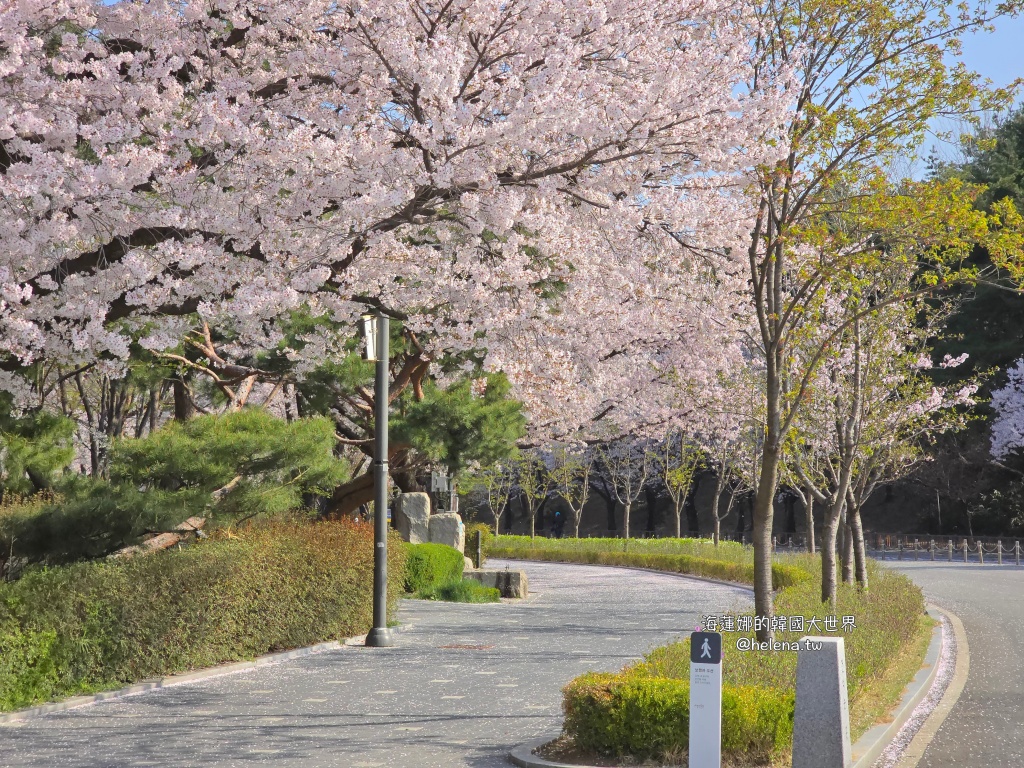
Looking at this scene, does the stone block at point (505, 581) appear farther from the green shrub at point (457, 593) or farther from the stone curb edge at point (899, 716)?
the stone curb edge at point (899, 716)

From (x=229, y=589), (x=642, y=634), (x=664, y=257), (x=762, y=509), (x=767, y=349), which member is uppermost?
(x=664, y=257)

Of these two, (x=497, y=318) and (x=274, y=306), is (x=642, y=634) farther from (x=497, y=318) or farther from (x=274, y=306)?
(x=274, y=306)

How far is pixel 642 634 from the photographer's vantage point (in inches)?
650

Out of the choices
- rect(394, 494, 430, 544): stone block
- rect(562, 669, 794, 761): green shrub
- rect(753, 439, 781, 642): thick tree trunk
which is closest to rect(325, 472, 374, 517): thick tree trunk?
rect(394, 494, 430, 544): stone block

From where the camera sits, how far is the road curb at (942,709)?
8.40m

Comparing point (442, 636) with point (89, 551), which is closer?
point (89, 551)

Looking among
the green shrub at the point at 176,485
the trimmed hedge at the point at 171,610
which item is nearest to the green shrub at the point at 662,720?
the trimmed hedge at the point at 171,610

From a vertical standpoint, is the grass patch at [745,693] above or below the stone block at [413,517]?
below

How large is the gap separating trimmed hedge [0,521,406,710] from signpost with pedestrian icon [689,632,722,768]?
6.44 metres

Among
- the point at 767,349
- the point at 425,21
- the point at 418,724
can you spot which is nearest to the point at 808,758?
the point at 418,724

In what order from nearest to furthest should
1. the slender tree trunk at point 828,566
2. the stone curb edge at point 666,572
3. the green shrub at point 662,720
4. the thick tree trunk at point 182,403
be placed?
1. the green shrub at point 662,720
2. the slender tree trunk at point 828,566
3. the thick tree trunk at point 182,403
4. the stone curb edge at point 666,572

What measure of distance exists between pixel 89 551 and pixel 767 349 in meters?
8.40

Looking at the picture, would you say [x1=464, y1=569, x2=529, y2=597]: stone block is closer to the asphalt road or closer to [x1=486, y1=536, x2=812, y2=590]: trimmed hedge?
[x1=486, y1=536, x2=812, y2=590]: trimmed hedge

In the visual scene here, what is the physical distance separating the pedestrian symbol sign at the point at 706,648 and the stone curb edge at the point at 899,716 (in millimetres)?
1813
